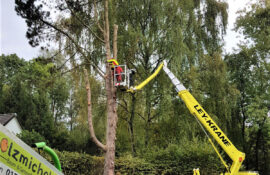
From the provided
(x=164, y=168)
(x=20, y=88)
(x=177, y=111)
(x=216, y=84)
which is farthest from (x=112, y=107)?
(x=20, y=88)

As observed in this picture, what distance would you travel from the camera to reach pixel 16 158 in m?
1.57

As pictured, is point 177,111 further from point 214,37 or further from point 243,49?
point 243,49

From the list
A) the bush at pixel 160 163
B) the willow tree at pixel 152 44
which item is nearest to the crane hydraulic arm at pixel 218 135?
the bush at pixel 160 163

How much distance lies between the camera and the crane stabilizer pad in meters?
1.48

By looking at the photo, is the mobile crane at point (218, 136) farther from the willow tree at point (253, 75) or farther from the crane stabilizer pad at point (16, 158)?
the willow tree at point (253, 75)

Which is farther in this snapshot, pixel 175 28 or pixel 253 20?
pixel 253 20

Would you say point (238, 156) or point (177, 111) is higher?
point (177, 111)

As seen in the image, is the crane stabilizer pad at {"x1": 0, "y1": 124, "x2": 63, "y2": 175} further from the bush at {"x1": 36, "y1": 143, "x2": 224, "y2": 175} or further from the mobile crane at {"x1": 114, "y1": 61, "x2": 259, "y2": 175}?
the bush at {"x1": 36, "y1": 143, "x2": 224, "y2": 175}

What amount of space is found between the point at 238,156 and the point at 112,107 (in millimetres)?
3718

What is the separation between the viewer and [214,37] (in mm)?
15555

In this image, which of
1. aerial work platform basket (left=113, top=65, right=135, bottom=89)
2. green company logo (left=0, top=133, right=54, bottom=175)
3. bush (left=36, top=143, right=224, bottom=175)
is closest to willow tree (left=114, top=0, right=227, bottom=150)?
bush (left=36, top=143, right=224, bottom=175)

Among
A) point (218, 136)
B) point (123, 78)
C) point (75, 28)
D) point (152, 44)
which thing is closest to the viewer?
point (218, 136)

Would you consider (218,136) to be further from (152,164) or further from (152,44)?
(152,44)

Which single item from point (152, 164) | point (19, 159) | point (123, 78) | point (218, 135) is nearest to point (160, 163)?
point (152, 164)
